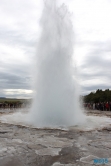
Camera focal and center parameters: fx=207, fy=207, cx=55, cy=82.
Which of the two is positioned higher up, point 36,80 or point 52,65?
point 52,65

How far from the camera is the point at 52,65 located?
1370 cm

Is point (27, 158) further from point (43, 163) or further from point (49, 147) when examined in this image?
point (49, 147)

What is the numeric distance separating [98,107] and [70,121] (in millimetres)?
20327

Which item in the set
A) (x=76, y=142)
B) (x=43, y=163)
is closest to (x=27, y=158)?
(x=43, y=163)

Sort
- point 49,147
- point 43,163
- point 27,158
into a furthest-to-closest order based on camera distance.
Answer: point 49,147
point 27,158
point 43,163

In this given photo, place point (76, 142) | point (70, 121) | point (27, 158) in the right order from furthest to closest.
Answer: point (70, 121) < point (76, 142) < point (27, 158)

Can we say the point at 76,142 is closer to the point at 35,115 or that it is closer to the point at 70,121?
the point at 70,121

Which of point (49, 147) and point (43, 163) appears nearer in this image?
point (43, 163)

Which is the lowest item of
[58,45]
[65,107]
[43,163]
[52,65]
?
[43,163]

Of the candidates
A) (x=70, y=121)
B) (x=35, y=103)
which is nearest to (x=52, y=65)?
(x=35, y=103)

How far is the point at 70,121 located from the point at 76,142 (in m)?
5.08

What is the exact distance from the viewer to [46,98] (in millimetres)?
13219

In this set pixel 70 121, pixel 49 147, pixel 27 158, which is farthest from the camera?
pixel 70 121

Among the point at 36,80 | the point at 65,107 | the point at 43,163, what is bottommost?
the point at 43,163
